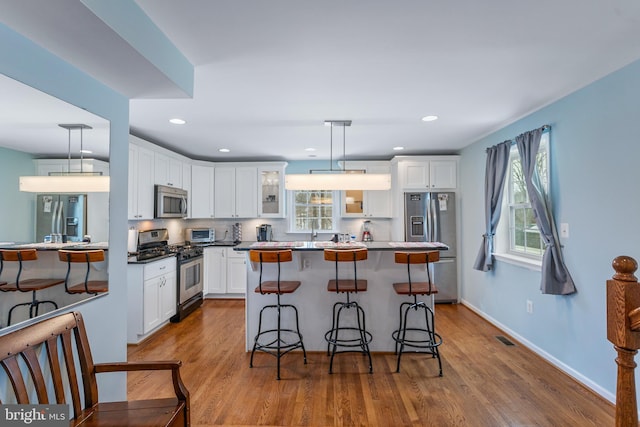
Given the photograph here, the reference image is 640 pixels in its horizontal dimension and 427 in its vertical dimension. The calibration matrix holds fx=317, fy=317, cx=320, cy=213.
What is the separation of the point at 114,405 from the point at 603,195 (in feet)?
11.5

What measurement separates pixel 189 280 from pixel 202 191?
160 cm

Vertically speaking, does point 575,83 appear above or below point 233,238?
above

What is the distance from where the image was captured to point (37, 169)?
1.62 m

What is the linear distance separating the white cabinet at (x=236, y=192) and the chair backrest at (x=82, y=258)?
3.59 m

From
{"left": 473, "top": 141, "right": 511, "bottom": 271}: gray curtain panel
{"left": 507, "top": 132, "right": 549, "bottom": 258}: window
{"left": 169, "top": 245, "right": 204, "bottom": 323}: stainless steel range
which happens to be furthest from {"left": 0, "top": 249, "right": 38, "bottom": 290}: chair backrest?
{"left": 473, "top": 141, "right": 511, "bottom": 271}: gray curtain panel

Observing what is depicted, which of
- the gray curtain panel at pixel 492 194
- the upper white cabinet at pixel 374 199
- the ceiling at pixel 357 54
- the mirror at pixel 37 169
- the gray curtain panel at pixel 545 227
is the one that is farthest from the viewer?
the upper white cabinet at pixel 374 199

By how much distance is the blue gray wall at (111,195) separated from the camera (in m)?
1.60

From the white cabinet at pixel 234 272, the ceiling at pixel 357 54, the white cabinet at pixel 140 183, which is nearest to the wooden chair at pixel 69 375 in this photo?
the ceiling at pixel 357 54

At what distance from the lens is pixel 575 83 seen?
2520 millimetres

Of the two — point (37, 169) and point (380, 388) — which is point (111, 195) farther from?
point (380, 388)

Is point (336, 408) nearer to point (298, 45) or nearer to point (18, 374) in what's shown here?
point (18, 374)

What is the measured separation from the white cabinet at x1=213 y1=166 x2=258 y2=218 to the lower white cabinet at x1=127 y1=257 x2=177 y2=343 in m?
1.72

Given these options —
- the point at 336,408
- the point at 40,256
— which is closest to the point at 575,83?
the point at 336,408

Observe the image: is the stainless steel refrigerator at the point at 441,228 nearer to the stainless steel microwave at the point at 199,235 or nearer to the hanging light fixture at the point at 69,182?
the stainless steel microwave at the point at 199,235
